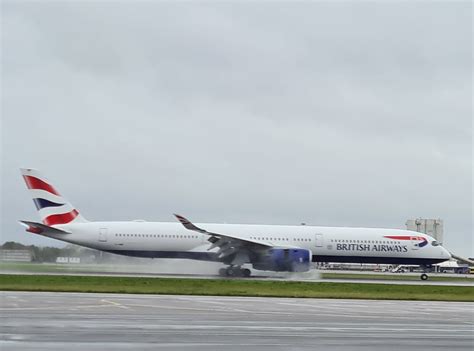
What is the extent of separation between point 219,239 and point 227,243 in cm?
48

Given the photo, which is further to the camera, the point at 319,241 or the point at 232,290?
the point at 319,241

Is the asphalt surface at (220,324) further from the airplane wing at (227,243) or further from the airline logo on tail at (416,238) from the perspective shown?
the airline logo on tail at (416,238)

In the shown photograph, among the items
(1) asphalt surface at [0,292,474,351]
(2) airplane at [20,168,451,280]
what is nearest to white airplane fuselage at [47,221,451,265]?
(2) airplane at [20,168,451,280]

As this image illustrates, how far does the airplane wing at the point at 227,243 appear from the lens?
137ft

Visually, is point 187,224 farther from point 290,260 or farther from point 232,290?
point 232,290

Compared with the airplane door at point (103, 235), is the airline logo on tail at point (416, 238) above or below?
above

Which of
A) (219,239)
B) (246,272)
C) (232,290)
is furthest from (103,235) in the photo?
(232,290)

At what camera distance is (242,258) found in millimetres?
42688

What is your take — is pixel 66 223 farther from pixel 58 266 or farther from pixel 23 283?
pixel 23 283

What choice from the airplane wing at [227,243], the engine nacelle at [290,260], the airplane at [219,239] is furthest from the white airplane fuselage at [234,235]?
the engine nacelle at [290,260]

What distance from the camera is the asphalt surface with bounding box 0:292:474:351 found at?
1283cm

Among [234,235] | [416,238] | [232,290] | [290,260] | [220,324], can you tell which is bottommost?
[220,324]

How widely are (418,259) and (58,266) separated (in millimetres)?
22652

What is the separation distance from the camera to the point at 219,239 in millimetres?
42469
